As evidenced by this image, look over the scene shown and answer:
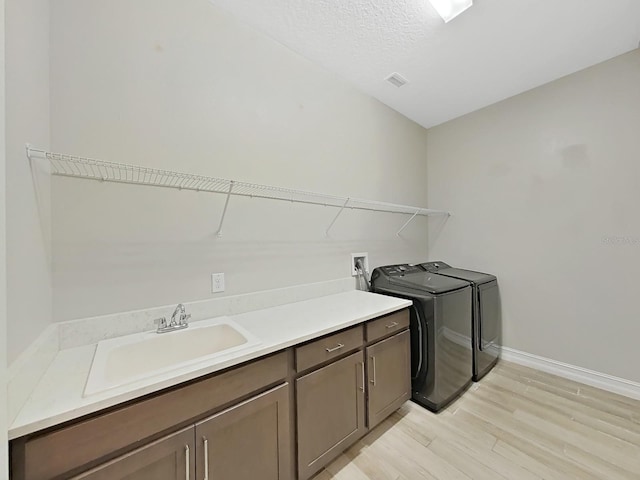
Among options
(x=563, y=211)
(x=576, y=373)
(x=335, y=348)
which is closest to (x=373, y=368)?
(x=335, y=348)

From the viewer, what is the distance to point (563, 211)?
2.36 m

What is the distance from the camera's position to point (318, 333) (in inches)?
50.9

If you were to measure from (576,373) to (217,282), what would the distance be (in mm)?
3178

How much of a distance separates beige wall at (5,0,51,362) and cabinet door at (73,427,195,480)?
0.44 meters

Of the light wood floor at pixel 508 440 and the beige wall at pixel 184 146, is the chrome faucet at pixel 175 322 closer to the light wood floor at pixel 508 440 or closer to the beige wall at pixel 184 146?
the beige wall at pixel 184 146

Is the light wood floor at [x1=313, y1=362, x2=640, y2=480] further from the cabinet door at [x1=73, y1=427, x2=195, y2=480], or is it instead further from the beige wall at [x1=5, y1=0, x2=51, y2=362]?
the beige wall at [x1=5, y1=0, x2=51, y2=362]

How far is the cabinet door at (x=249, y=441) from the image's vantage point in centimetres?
95

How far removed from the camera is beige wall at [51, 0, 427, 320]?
1.18 m

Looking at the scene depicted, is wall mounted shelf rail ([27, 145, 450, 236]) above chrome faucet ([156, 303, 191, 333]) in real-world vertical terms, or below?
above

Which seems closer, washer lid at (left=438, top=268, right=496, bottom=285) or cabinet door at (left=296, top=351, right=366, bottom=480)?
cabinet door at (left=296, top=351, right=366, bottom=480)

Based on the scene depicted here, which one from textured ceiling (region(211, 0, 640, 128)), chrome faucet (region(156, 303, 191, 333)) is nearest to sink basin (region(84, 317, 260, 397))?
chrome faucet (region(156, 303, 191, 333))

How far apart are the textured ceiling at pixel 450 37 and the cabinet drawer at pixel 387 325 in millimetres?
2033

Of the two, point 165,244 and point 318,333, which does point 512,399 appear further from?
point 165,244

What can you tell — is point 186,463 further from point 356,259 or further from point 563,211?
point 563,211
